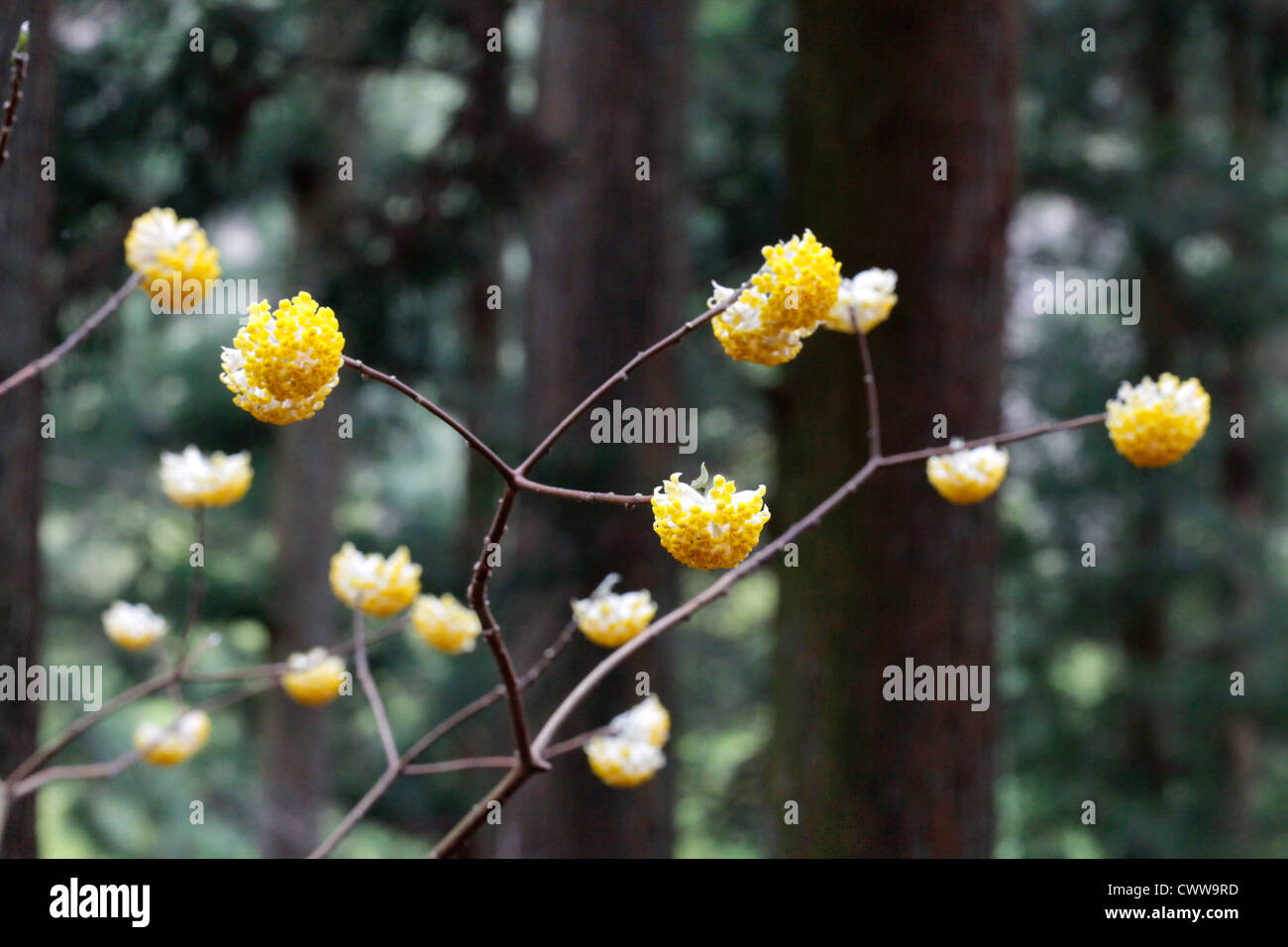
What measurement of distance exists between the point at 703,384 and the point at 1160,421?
6.31m

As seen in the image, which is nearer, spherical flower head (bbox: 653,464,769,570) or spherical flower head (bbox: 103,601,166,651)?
spherical flower head (bbox: 653,464,769,570)

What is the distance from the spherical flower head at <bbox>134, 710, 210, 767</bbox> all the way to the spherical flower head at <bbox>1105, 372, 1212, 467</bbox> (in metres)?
1.14

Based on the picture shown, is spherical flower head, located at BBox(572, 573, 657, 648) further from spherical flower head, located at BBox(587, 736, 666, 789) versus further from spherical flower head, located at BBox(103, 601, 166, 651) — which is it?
spherical flower head, located at BBox(103, 601, 166, 651)

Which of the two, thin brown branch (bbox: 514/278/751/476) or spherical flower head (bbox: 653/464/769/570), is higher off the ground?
thin brown branch (bbox: 514/278/751/476)

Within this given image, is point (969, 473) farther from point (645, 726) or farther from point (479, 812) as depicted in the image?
point (479, 812)

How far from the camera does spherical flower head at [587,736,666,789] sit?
4.49 ft

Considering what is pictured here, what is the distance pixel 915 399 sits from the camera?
2.82 meters

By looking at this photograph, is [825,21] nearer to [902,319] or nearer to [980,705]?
[902,319]

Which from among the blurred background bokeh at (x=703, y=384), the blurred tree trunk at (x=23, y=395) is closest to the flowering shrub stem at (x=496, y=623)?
the blurred tree trunk at (x=23, y=395)

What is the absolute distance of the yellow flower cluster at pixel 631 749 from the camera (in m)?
1.37

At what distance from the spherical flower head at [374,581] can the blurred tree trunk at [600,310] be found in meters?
2.46

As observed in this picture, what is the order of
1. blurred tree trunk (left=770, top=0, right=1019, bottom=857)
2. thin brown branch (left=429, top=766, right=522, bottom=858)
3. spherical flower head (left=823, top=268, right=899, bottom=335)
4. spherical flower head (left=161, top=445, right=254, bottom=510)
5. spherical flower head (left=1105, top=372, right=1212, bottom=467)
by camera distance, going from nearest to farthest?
thin brown branch (left=429, top=766, right=522, bottom=858) < spherical flower head (left=1105, top=372, right=1212, bottom=467) < spherical flower head (left=823, top=268, right=899, bottom=335) < spherical flower head (left=161, top=445, right=254, bottom=510) < blurred tree trunk (left=770, top=0, right=1019, bottom=857)

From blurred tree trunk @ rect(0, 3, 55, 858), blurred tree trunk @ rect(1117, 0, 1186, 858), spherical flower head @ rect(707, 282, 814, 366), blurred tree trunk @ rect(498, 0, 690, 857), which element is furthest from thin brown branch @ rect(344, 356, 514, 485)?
blurred tree trunk @ rect(1117, 0, 1186, 858)

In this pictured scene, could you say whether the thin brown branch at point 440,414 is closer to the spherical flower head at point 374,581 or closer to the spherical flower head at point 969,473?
the spherical flower head at point 374,581
